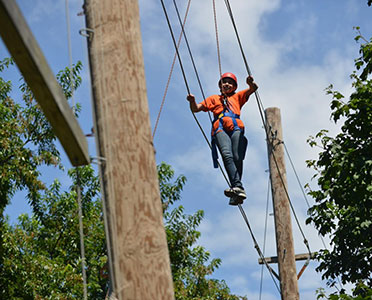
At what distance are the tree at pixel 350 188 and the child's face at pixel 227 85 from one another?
3.60m

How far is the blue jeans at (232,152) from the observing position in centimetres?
780

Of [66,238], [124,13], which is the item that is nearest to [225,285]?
[66,238]

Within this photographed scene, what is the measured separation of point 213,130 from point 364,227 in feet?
17.6

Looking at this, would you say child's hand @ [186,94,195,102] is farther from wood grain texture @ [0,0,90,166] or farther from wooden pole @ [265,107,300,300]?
wood grain texture @ [0,0,90,166]

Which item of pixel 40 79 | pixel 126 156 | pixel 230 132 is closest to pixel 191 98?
pixel 230 132

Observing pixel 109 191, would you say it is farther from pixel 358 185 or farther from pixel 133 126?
pixel 358 185

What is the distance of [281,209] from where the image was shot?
993 centimetres

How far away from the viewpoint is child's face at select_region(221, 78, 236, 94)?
8227 mm

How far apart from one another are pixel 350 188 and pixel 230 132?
4.19 meters

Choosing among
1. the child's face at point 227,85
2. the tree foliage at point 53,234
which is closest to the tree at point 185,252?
the tree foliage at point 53,234

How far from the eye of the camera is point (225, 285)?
21688 millimetres

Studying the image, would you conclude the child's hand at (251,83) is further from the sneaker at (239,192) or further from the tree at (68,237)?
the tree at (68,237)

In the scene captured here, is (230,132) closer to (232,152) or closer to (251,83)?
(232,152)

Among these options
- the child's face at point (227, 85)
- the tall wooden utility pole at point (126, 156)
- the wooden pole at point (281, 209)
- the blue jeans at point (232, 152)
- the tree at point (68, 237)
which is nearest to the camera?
the tall wooden utility pole at point (126, 156)
